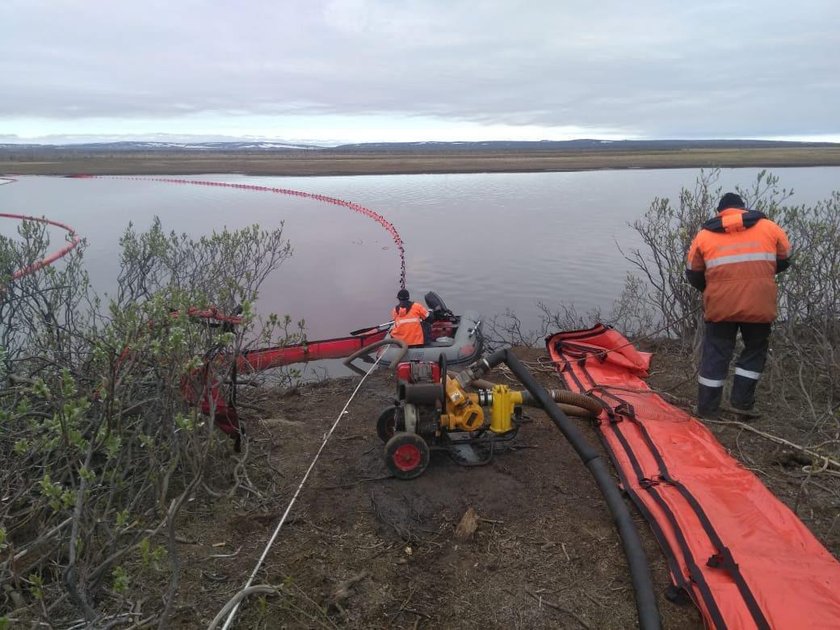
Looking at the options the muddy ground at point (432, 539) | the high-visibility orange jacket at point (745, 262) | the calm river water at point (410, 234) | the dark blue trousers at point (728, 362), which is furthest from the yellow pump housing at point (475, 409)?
the calm river water at point (410, 234)

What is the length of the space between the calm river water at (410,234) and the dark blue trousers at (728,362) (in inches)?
229

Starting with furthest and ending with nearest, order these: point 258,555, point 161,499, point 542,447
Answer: point 542,447, point 258,555, point 161,499

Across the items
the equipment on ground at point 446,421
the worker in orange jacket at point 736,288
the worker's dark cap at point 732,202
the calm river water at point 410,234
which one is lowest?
the calm river water at point 410,234

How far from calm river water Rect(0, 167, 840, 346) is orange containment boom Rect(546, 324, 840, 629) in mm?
6322

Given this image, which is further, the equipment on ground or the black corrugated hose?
the equipment on ground

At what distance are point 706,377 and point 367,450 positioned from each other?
3043 mm

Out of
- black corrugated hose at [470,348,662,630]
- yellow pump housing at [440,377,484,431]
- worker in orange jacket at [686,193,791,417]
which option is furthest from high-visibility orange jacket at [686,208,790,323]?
yellow pump housing at [440,377,484,431]

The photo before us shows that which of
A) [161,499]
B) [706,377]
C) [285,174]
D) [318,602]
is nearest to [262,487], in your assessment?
[318,602]

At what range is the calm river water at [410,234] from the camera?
1241 centimetres

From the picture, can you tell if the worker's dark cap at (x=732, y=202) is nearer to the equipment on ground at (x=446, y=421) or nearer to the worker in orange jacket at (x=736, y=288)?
the worker in orange jacket at (x=736, y=288)

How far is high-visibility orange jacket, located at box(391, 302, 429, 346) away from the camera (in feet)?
24.2

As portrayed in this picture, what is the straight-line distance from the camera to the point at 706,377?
4965mm

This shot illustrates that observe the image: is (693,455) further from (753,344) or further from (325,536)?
(325,536)

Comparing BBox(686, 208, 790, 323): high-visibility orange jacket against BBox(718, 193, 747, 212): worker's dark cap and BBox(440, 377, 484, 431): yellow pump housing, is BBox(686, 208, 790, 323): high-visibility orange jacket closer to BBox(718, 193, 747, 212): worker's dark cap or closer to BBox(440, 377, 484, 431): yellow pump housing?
BBox(718, 193, 747, 212): worker's dark cap
